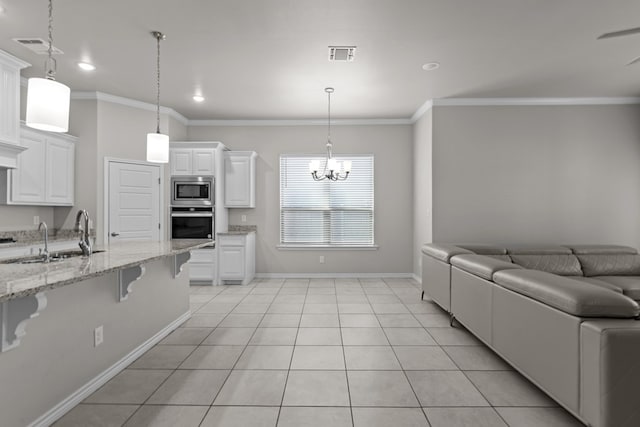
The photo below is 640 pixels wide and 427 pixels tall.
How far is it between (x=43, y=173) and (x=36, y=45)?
1625 mm

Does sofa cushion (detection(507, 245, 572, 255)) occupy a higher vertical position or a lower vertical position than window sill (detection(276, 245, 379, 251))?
higher

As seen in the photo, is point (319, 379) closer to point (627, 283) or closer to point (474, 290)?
point (474, 290)

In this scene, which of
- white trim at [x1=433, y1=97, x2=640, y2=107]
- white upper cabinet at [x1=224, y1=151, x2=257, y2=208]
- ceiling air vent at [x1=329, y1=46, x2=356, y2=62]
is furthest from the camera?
white upper cabinet at [x1=224, y1=151, x2=257, y2=208]

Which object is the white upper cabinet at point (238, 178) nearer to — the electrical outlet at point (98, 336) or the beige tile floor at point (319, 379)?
the beige tile floor at point (319, 379)

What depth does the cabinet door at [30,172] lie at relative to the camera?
12.7 feet

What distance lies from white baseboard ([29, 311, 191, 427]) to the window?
319 cm

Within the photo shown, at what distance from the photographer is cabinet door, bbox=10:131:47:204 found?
153 inches

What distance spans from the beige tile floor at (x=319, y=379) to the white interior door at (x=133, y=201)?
197cm

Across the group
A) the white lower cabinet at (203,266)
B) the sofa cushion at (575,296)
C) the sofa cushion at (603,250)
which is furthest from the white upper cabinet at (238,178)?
the sofa cushion at (603,250)

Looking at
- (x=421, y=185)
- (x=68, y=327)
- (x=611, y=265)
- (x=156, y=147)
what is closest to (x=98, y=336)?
(x=68, y=327)

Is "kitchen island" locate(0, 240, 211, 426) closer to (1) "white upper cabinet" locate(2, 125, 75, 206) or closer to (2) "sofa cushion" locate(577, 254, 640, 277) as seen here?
(1) "white upper cabinet" locate(2, 125, 75, 206)

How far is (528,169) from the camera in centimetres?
502

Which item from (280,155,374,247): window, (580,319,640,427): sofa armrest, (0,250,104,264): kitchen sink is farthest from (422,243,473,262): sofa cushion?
(0,250,104,264): kitchen sink

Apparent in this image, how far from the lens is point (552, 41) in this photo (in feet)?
10.7
